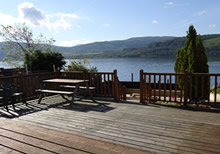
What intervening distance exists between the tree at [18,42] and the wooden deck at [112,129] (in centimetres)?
1530

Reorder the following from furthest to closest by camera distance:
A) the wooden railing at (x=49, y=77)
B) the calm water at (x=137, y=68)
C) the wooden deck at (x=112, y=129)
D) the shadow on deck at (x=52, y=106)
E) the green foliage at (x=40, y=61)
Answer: the calm water at (x=137, y=68) < the green foliage at (x=40, y=61) < the wooden railing at (x=49, y=77) < the shadow on deck at (x=52, y=106) < the wooden deck at (x=112, y=129)

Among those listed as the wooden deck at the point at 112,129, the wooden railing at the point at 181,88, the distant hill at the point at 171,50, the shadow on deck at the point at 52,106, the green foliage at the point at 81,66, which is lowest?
the wooden deck at the point at 112,129

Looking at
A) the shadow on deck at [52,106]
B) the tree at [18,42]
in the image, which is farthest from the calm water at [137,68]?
the shadow on deck at [52,106]

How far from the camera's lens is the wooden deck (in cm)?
289

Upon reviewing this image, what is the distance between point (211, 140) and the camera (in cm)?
307

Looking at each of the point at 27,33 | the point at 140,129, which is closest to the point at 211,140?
the point at 140,129

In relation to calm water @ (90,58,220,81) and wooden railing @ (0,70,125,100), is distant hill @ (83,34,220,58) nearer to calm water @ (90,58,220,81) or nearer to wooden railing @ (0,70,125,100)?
calm water @ (90,58,220,81)

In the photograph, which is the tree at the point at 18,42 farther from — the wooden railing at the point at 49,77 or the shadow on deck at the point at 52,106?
the shadow on deck at the point at 52,106

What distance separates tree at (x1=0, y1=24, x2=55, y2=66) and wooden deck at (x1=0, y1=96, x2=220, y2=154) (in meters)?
15.3

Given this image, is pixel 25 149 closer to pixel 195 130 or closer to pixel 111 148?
pixel 111 148

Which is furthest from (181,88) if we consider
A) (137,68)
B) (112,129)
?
(137,68)

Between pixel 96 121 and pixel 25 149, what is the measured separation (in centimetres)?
164

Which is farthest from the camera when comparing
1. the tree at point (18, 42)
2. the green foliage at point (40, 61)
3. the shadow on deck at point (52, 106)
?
the tree at point (18, 42)

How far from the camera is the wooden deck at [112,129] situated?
114 inches
